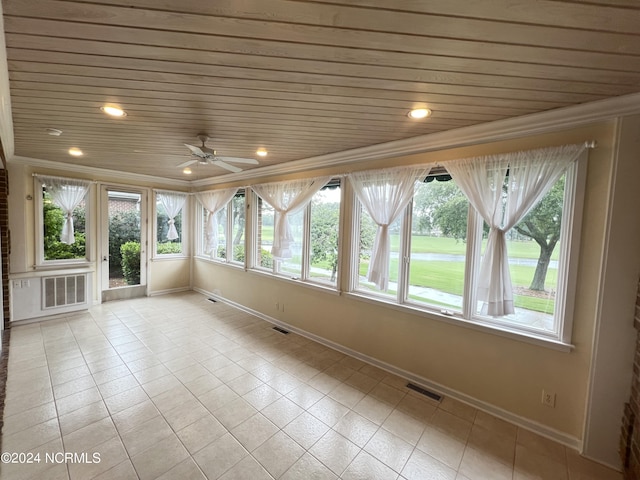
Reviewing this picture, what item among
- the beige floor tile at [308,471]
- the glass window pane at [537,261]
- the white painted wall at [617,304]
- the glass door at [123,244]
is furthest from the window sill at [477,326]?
the glass door at [123,244]

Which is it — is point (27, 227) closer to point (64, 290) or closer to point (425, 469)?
point (64, 290)

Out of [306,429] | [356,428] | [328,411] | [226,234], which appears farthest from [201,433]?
[226,234]

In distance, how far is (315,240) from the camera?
3.69 m

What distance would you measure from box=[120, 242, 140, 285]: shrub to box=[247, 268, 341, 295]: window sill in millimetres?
2549

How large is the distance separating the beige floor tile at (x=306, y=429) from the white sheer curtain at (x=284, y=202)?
2.10m

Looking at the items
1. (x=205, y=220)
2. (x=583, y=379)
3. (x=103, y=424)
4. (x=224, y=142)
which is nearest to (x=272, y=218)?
(x=224, y=142)

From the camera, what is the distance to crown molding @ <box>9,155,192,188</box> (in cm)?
384

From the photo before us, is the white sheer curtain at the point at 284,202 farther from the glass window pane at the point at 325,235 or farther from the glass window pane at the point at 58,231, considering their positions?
the glass window pane at the point at 58,231

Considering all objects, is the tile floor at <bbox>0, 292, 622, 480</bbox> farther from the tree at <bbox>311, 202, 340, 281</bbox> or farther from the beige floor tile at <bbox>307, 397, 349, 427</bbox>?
the tree at <bbox>311, 202, 340, 281</bbox>

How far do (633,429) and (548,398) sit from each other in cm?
44

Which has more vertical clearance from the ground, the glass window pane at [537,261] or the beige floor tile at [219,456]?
the glass window pane at [537,261]

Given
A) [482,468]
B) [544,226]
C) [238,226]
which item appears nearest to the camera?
[482,468]

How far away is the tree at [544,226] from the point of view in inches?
80.5

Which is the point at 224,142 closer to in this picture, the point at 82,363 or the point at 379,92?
the point at 379,92
